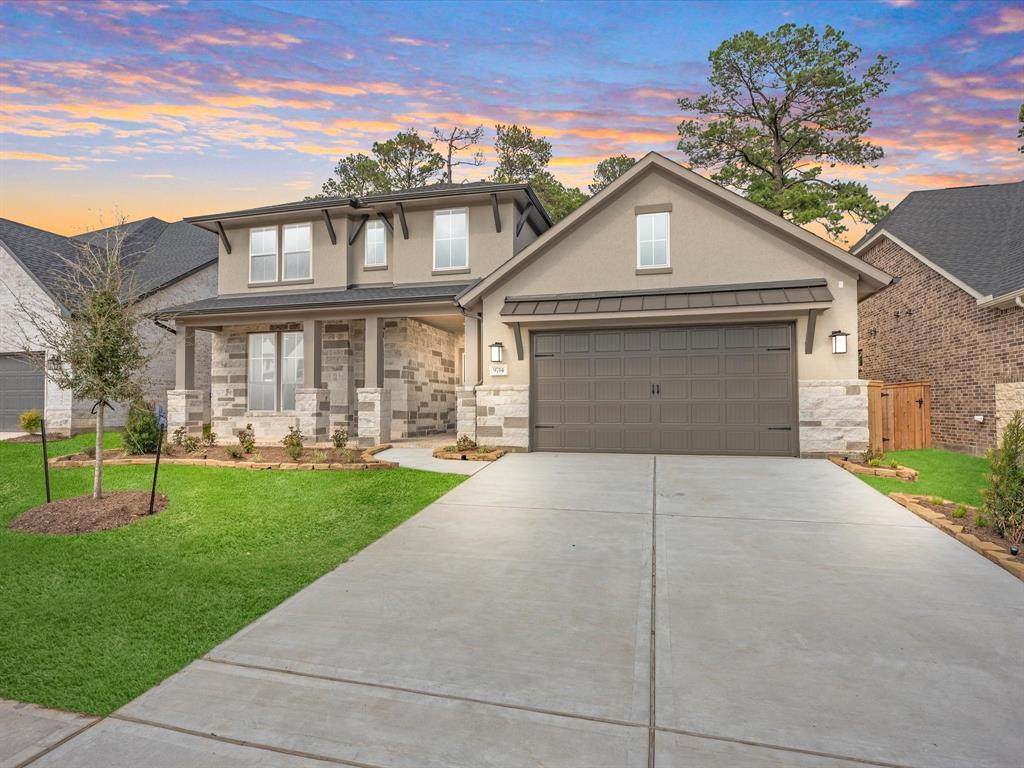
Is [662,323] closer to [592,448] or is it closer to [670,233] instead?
[670,233]

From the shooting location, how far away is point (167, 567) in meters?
4.91

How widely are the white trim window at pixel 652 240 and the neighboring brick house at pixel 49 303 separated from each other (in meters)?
13.4

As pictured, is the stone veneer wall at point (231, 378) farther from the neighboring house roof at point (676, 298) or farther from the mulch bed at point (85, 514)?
the mulch bed at point (85, 514)

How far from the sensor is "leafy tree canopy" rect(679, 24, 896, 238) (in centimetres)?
2253

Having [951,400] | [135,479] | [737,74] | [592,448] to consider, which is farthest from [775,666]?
[737,74]

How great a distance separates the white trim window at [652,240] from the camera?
1171cm

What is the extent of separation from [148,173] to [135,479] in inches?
486

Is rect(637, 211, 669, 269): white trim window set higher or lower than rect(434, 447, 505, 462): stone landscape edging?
higher

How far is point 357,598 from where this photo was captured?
415 cm

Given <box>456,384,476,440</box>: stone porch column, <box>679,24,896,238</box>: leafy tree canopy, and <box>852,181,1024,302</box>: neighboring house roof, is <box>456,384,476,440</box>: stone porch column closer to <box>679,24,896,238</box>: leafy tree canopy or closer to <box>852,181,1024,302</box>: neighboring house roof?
<box>852,181,1024,302</box>: neighboring house roof

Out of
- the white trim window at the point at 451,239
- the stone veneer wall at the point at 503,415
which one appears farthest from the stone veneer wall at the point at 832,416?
the white trim window at the point at 451,239

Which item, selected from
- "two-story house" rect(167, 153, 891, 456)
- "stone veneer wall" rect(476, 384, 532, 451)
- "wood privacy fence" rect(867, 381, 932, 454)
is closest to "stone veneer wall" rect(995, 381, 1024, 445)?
"wood privacy fence" rect(867, 381, 932, 454)

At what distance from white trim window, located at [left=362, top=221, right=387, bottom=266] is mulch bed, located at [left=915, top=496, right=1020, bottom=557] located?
44.3 ft

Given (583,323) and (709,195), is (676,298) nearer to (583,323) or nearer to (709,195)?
(583,323)
